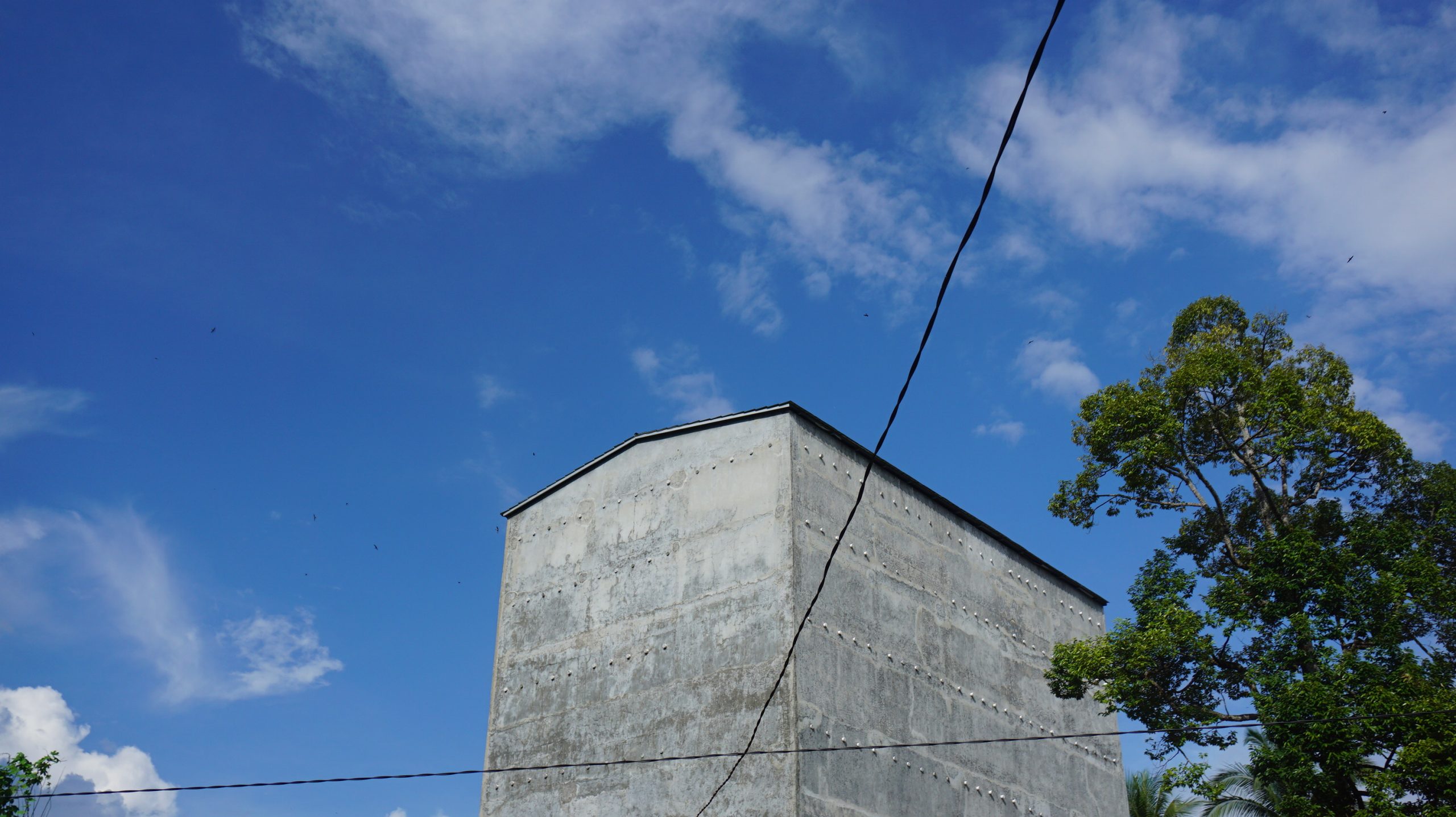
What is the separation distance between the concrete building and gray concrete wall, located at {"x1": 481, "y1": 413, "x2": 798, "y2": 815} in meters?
0.04

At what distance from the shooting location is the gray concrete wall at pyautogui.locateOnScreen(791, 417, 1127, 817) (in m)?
16.2

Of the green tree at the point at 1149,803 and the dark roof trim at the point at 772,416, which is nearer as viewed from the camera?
the dark roof trim at the point at 772,416

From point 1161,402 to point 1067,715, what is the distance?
8.20 m

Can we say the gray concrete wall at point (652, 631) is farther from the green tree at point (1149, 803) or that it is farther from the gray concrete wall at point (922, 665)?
the green tree at point (1149, 803)

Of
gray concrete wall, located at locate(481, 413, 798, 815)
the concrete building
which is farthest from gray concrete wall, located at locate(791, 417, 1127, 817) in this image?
gray concrete wall, located at locate(481, 413, 798, 815)

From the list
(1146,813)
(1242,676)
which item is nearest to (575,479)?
(1242,676)

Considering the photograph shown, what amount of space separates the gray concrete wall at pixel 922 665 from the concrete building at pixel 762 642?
0.15 feet

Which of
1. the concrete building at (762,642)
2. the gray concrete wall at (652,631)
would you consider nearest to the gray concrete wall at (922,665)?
the concrete building at (762,642)

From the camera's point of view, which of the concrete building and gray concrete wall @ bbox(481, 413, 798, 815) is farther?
gray concrete wall @ bbox(481, 413, 798, 815)

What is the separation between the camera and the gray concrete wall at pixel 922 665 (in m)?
16.2

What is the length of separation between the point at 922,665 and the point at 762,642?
344 centimetres

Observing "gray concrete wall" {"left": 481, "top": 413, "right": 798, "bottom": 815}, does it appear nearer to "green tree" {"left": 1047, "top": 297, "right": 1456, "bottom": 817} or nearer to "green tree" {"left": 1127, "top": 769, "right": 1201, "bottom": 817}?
"green tree" {"left": 1047, "top": 297, "right": 1456, "bottom": 817}

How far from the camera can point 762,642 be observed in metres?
16.3

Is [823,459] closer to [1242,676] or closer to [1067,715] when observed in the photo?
[1242,676]
